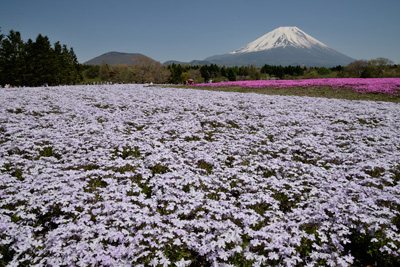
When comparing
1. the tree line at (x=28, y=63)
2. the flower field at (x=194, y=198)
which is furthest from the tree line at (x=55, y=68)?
the flower field at (x=194, y=198)

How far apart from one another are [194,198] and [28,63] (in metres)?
69.7

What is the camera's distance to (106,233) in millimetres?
4309

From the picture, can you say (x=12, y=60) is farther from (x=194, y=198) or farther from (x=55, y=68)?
(x=194, y=198)

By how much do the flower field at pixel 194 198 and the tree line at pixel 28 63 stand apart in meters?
55.8

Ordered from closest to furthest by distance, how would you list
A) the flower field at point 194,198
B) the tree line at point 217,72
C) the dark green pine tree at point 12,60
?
the flower field at point 194,198 < the dark green pine tree at point 12,60 < the tree line at point 217,72

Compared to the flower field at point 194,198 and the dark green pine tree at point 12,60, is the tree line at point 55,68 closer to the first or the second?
the dark green pine tree at point 12,60

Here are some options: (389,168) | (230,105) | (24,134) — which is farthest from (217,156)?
(230,105)

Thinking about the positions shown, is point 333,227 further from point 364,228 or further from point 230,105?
point 230,105

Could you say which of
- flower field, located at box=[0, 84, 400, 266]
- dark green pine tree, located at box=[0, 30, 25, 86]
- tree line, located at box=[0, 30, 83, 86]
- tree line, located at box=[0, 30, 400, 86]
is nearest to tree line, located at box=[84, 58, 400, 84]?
tree line, located at box=[0, 30, 400, 86]

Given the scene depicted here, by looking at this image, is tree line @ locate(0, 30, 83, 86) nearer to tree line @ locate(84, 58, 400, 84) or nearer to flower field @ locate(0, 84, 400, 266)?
tree line @ locate(84, 58, 400, 84)

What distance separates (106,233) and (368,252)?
17.0 ft

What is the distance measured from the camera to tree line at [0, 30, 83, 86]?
52.2 metres

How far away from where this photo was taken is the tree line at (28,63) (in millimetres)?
52250

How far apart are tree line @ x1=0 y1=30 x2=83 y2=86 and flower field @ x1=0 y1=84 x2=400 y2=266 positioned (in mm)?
55762
